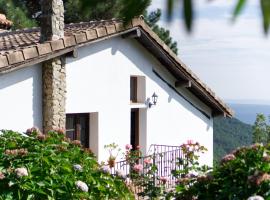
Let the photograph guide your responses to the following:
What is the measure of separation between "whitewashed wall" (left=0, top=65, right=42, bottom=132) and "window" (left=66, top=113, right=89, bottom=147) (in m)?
1.66

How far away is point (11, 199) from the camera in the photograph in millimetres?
4883

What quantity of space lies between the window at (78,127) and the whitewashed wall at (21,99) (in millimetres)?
1661

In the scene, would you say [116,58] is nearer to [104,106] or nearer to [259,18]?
[104,106]

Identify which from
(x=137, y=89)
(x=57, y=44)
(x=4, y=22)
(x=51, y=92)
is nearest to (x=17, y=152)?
(x=57, y=44)

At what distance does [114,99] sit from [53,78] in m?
2.41

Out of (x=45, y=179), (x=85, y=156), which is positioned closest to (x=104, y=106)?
(x=85, y=156)

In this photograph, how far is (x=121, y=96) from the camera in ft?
43.2

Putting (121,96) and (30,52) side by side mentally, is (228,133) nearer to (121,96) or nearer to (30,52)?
(121,96)

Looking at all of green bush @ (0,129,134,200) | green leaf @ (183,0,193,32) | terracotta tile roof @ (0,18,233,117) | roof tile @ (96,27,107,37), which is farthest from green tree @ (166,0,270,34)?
roof tile @ (96,27,107,37)

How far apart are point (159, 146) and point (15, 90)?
16.5ft

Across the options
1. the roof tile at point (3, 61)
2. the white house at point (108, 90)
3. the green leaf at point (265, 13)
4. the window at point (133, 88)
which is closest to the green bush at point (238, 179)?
the green leaf at point (265, 13)

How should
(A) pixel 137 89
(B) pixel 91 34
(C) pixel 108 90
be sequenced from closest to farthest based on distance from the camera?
(B) pixel 91 34, (C) pixel 108 90, (A) pixel 137 89

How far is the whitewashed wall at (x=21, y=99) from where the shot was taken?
33.0ft

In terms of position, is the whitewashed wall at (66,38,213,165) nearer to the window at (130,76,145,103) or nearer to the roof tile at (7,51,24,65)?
the window at (130,76,145,103)
